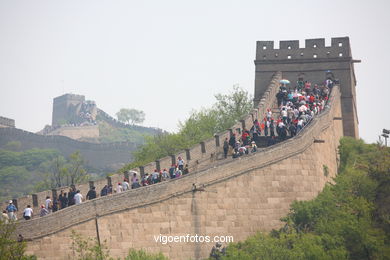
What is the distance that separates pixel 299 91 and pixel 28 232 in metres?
24.4

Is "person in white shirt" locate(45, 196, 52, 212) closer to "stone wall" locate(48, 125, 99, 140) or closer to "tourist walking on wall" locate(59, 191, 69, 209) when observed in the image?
"tourist walking on wall" locate(59, 191, 69, 209)

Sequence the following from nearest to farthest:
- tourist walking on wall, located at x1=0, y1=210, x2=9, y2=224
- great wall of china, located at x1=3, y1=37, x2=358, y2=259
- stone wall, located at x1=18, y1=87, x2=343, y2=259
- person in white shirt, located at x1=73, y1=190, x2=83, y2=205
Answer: tourist walking on wall, located at x1=0, y1=210, x2=9, y2=224, stone wall, located at x1=18, y1=87, x2=343, y2=259, great wall of china, located at x1=3, y1=37, x2=358, y2=259, person in white shirt, located at x1=73, y1=190, x2=83, y2=205

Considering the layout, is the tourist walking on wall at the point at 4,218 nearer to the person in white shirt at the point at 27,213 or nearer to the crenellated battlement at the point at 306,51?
the person in white shirt at the point at 27,213

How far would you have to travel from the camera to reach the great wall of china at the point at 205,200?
126 ft

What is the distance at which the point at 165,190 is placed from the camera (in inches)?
1641

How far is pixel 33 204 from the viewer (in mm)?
40438

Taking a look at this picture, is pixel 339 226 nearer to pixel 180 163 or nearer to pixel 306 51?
pixel 180 163

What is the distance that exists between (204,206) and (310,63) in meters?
22.3

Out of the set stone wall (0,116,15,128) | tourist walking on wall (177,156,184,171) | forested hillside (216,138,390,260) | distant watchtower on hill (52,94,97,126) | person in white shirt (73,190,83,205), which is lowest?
forested hillside (216,138,390,260)

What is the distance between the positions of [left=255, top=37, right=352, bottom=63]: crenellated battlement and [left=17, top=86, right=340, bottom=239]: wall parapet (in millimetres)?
12370

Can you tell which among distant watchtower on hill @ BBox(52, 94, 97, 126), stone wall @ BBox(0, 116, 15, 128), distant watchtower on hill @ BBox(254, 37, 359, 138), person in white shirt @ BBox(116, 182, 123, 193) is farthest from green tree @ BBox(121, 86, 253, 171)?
distant watchtower on hill @ BBox(52, 94, 97, 126)

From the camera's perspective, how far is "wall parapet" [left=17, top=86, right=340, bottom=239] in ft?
123

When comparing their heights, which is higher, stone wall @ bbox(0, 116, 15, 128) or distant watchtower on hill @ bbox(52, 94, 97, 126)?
distant watchtower on hill @ bbox(52, 94, 97, 126)

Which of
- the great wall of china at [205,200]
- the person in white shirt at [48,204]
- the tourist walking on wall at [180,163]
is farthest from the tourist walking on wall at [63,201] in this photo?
the tourist walking on wall at [180,163]
